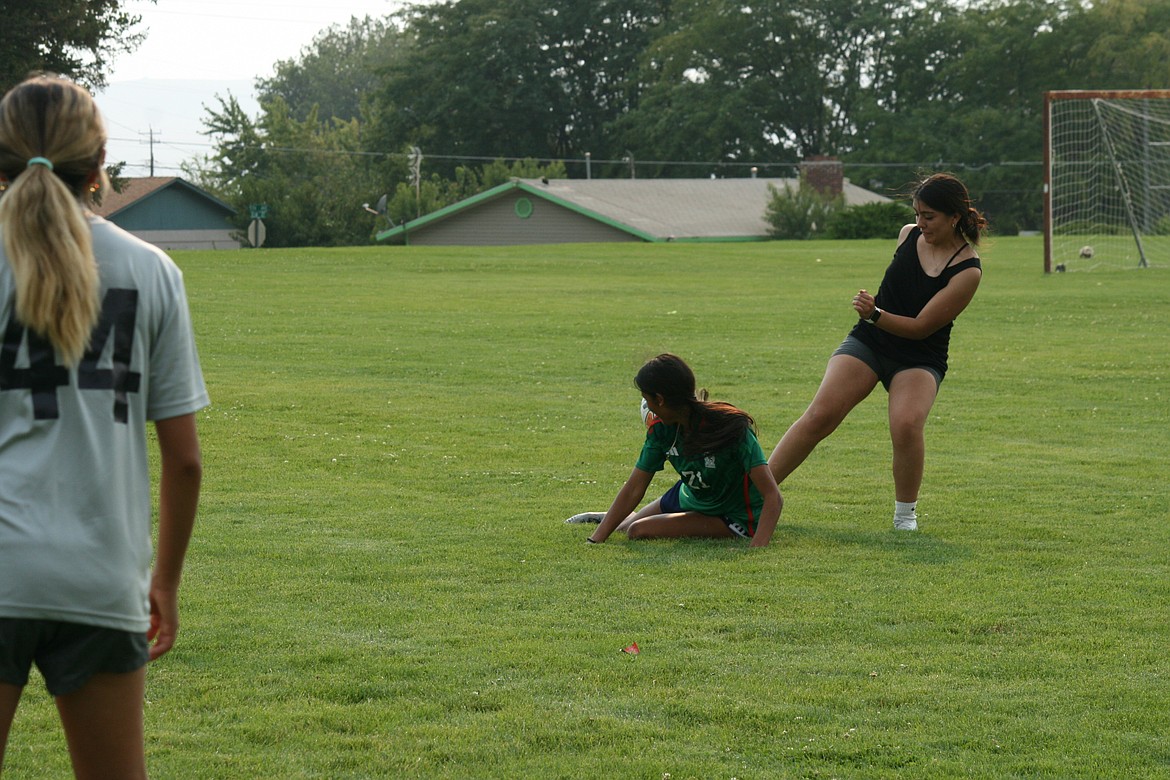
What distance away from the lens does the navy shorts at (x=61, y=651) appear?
265 centimetres

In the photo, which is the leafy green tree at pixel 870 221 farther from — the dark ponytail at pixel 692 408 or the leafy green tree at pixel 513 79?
the dark ponytail at pixel 692 408

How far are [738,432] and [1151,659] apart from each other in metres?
2.40

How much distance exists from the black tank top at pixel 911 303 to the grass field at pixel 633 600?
0.92 m

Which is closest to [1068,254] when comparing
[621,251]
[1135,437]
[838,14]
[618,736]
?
[621,251]

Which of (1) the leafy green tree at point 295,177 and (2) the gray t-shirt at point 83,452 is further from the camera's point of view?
(1) the leafy green tree at point 295,177

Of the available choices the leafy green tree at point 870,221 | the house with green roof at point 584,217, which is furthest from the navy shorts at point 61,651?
the house with green roof at point 584,217

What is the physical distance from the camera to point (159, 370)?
280 cm

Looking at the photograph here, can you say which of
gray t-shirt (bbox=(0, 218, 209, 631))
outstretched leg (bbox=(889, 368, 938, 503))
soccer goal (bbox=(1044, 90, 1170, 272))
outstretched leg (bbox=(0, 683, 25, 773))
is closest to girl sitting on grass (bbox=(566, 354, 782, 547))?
outstretched leg (bbox=(889, 368, 938, 503))

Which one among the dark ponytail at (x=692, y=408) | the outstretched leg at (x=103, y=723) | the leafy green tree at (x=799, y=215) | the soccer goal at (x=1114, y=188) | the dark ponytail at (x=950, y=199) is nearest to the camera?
the outstretched leg at (x=103, y=723)

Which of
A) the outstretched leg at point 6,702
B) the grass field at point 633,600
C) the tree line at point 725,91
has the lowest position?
the grass field at point 633,600

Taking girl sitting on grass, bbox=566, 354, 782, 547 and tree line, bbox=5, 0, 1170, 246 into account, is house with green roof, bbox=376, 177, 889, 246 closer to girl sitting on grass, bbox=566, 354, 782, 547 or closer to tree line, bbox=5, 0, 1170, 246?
tree line, bbox=5, 0, 1170, 246

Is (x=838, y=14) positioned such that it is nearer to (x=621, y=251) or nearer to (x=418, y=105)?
(x=418, y=105)

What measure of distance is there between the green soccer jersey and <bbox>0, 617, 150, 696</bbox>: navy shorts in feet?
14.7

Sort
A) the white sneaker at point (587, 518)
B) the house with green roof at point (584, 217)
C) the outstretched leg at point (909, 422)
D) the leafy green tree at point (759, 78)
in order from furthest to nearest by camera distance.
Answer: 1. the leafy green tree at point (759, 78)
2. the house with green roof at point (584, 217)
3. the white sneaker at point (587, 518)
4. the outstretched leg at point (909, 422)
